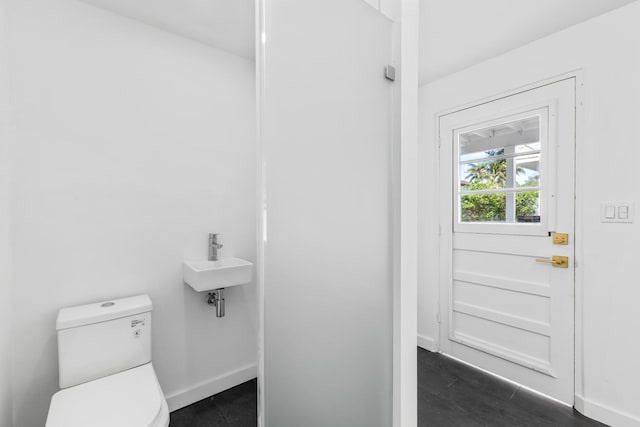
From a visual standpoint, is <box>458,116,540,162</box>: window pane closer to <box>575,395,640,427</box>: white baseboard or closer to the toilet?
<box>575,395,640,427</box>: white baseboard

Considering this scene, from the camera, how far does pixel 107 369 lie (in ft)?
4.66

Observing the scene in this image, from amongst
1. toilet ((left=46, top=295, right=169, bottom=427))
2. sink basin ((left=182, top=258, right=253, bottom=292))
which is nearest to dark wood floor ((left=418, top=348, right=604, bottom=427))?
sink basin ((left=182, top=258, right=253, bottom=292))

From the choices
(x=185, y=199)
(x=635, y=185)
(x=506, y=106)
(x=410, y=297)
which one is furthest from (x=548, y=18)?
(x=185, y=199)

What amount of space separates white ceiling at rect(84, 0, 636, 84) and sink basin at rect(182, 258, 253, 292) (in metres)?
1.49

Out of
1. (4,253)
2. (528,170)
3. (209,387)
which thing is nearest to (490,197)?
(528,170)

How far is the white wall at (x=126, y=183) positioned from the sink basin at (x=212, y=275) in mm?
106

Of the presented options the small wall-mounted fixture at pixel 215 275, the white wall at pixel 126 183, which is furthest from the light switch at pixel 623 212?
the white wall at pixel 126 183

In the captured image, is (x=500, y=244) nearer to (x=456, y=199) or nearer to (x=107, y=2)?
(x=456, y=199)

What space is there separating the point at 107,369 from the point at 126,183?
3.24 feet

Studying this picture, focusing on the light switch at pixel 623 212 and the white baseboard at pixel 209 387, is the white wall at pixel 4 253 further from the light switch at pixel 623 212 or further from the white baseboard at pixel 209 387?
the light switch at pixel 623 212

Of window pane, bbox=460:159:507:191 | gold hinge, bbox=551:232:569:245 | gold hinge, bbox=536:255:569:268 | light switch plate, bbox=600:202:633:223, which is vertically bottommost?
gold hinge, bbox=536:255:569:268

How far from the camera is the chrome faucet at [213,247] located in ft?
6.38

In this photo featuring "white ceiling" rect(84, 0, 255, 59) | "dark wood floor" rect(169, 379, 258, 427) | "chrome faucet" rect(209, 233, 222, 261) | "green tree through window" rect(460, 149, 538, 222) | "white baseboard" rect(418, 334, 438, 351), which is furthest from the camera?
"white baseboard" rect(418, 334, 438, 351)

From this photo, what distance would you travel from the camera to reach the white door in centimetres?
188
